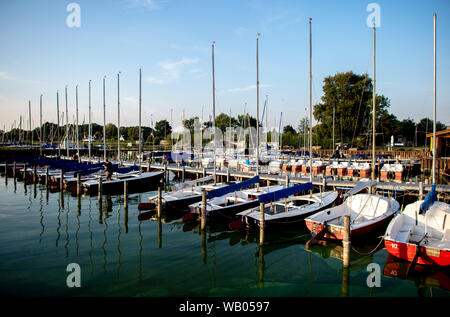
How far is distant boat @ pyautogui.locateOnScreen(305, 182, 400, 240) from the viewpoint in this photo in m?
12.6

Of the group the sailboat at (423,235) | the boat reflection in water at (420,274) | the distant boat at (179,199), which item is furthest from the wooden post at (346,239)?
the distant boat at (179,199)

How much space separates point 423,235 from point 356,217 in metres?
3.06

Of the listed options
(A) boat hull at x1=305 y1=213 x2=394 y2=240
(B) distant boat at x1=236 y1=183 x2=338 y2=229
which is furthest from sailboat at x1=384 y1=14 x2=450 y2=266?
(B) distant boat at x1=236 y1=183 x2=338 y2=229

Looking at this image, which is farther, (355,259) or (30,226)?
(30,226)

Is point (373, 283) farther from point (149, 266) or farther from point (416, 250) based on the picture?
point (149, 266)

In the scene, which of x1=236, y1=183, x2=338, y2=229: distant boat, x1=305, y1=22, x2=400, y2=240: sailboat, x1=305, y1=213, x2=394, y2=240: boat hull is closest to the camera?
x1=305, y1=213, x2=394, y2=240: boat hull

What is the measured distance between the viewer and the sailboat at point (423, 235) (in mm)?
9961

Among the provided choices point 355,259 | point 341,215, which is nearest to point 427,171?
point 341,215

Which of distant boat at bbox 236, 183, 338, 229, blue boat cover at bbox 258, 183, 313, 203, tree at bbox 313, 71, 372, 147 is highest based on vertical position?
tree at bbox 313, 71, 372, 147

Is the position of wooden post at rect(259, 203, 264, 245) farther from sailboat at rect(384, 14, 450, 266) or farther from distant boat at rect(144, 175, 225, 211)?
distant boat at rect(144, 175, 225, 211)

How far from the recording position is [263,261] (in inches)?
446

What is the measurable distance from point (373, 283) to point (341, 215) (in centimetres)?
459

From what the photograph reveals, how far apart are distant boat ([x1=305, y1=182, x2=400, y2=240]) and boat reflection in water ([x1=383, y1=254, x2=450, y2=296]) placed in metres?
2.08
